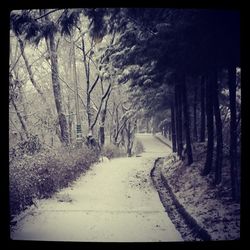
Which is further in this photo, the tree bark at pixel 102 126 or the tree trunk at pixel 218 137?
the tree bark at pixel 102 126

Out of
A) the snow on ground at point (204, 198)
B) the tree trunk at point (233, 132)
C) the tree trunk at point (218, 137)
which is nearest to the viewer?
the snow on ground at point (204, 198)

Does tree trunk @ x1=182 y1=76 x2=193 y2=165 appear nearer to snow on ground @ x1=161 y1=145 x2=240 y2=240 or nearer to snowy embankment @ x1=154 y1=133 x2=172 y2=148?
snow on ground @ x1=161 y1=145 x2=240 y2=240

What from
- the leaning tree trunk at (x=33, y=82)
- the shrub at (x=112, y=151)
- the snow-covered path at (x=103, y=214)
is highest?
the leaning tree trunk at (x=33, y=82)

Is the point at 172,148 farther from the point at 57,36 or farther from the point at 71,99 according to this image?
the point at 57,36

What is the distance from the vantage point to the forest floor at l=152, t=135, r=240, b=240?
4.32 meters

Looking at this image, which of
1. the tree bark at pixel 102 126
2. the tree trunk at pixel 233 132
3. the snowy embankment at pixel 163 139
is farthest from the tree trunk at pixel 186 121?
the tree bark at pixel 102 126

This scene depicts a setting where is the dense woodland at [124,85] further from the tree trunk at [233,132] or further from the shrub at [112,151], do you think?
the shrub at [112,151]

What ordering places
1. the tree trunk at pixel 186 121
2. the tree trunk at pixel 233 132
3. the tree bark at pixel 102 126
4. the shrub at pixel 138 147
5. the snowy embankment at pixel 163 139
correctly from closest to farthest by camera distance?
the tree trunk at pixel 233 132, the tree trunk at pixel 186 121, the snowy embankment at pixel 163 139, the shrub at pixel 138 147, the tree bark at pixel 102 126

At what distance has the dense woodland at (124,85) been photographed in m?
4.70

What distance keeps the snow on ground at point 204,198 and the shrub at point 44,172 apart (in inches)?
53.5

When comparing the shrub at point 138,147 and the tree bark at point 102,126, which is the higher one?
the tree bark at point 102,126

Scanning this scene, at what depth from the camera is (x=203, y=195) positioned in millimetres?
4586

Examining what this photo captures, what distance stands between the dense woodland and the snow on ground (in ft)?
0.39

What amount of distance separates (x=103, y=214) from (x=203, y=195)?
1.39 m
